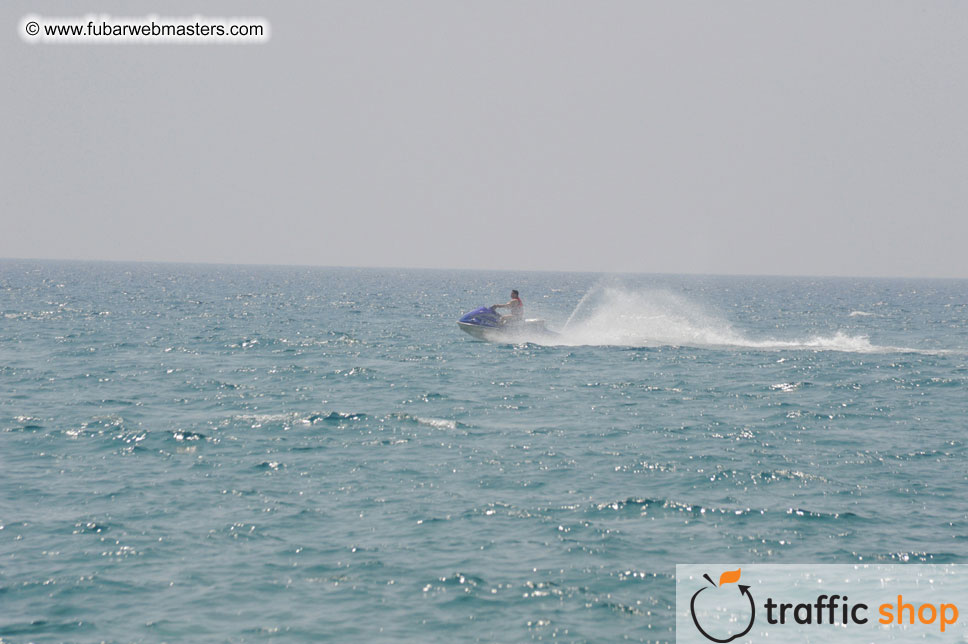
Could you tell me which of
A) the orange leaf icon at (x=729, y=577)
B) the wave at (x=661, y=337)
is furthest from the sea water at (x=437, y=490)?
the wave at (x=661, y=337)

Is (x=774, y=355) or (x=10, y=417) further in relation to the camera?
(x=774, y=355)

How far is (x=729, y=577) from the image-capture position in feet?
40.4

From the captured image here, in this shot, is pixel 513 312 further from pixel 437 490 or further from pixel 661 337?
pixel 437 490

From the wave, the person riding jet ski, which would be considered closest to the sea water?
the person riding jet ski

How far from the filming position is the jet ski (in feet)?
128

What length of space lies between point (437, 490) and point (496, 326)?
2324cm

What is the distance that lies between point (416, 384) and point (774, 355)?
19078 millimetres

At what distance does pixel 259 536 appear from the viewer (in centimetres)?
1361

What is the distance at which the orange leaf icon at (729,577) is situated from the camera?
1219 cm

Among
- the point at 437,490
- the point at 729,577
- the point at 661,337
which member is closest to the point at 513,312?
the point at 661,337

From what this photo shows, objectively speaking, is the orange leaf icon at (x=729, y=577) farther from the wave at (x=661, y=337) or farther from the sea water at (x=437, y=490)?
the wave at (x=661, y=337)

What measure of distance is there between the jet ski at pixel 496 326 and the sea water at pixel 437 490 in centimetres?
347

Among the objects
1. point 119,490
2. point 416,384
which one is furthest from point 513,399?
point 119,490

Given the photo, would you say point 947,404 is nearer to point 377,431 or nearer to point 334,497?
point 377,431
